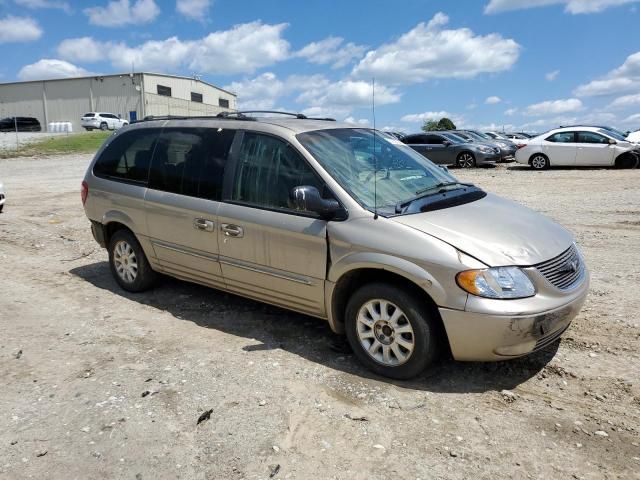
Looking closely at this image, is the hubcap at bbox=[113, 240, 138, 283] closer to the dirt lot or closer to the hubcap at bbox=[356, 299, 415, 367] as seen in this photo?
the dirt lot

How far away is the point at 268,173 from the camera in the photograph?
459 cm

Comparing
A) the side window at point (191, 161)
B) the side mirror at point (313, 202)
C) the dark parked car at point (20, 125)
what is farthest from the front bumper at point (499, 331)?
the dark parked car at point (20, 125)

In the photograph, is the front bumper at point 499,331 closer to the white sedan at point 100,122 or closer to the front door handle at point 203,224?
the front door handle at point 203,224

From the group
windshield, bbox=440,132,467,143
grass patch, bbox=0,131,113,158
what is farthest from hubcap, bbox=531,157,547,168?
grass patch, bbox=0,131,113,158

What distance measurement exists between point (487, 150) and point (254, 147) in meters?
17.9

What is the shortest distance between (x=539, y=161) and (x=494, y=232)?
1763cm

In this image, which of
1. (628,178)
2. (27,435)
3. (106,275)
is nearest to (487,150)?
(628,178)

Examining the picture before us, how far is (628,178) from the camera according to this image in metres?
16.0

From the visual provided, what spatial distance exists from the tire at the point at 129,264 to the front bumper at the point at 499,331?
3.49 m

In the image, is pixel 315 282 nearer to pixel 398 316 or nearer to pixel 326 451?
pixel 398 316

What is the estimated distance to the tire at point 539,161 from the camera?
64.8ft

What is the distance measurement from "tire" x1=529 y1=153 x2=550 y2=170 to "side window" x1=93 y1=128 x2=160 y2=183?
17.2 meters

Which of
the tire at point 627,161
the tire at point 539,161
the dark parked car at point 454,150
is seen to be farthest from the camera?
the dark parked car at point 454,150

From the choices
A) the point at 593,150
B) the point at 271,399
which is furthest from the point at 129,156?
the point at 593,150
